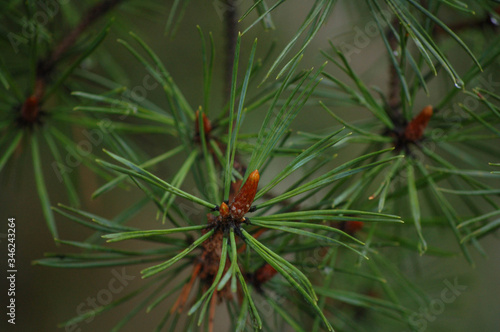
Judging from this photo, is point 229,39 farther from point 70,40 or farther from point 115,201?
point 115,201

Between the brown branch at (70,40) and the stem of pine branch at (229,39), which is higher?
the brown branch at (70,40)

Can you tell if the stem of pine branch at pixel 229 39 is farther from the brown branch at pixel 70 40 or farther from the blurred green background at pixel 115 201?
the blurred green background at pixel 115 201

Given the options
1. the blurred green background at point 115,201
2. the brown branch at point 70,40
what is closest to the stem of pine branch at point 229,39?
the brown branch at point 70,40

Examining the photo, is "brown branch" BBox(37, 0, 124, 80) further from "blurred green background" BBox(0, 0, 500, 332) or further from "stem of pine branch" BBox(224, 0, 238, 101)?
"blurred green background" BBox(0, 0, 500, 332)

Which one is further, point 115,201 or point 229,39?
point 115,201

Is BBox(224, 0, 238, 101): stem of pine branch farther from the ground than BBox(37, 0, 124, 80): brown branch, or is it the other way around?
BBox(37, 0, 124, 80): brown branch

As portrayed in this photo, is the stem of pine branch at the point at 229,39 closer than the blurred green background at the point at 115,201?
Yes

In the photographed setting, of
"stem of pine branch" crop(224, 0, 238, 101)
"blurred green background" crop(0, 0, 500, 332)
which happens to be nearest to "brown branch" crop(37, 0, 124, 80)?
"stem of pine branch" crop(224, 0, 238, 101)

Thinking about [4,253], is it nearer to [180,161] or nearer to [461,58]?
[180,161]

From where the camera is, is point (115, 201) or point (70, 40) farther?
point (115, 201)

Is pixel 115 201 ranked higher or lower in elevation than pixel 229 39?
higher

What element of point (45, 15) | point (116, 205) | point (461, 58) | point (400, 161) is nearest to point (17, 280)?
point (116, 205)

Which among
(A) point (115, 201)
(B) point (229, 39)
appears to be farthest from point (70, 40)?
(A) point (115, 201)

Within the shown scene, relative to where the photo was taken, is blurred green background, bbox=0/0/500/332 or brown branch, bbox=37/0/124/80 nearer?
brown branch, bbox=37/0/124/80
